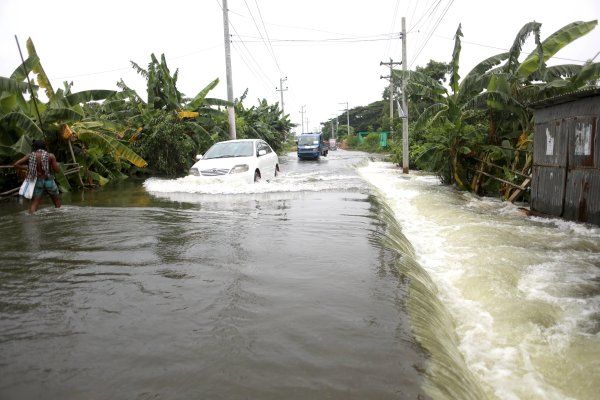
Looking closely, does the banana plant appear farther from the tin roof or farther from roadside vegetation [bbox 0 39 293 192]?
the tin roof

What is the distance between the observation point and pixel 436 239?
7914 millimetres

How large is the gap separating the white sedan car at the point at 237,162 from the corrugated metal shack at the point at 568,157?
7383 mm

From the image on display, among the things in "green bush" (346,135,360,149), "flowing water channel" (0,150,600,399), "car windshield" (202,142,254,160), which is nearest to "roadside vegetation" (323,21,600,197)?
"flowing water channel" (0,150,600,399)

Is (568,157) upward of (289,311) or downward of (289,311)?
upward

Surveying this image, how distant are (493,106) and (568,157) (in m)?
3.48

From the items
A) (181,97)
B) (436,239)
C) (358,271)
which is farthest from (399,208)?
(181,97)

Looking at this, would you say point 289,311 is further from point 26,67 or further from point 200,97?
point 200,97

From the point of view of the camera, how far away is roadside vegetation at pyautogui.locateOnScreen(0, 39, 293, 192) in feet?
38.6

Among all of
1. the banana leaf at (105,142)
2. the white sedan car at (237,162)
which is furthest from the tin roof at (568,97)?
the banana leaf at (105,142)

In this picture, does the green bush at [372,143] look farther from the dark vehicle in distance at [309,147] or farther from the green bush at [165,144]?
the green bush at [165,144]

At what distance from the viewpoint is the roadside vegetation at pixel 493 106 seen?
Result: 11164 mm

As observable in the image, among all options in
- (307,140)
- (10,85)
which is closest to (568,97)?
(10,85)

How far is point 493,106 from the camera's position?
466 inches

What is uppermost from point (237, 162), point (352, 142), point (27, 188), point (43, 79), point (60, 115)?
point (43, 79)
